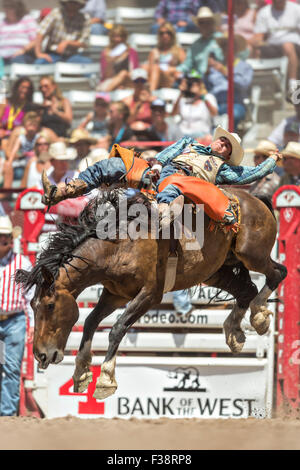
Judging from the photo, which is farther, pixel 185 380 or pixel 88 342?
pixel 185 380

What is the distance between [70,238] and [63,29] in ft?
22.7

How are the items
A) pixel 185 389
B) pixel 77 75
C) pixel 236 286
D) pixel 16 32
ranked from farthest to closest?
pixel 16 32 < pixel 77 75 < pixel 185 389 < pixel 236 286

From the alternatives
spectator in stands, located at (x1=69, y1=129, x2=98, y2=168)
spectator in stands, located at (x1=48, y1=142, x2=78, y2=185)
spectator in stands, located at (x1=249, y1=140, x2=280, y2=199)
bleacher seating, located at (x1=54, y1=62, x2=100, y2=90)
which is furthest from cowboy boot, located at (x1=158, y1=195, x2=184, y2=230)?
bleacher seating, located at (x1=54, y1=62, x2=100, y2=90)

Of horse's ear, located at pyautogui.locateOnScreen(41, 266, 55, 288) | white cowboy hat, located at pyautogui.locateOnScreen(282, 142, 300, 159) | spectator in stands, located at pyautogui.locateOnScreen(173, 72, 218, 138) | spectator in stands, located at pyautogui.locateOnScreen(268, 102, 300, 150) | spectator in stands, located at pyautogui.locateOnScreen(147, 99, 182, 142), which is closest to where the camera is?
horse's ear, located at pyautogui.locateOnScreen(41, 266, 55, 288)

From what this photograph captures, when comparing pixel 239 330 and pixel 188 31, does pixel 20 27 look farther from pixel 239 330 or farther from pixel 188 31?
pixel 239 330

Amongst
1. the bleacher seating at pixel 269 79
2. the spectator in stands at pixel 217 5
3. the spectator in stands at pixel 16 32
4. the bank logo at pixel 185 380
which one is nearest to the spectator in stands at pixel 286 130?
the bleacher seating at pixel 269 79

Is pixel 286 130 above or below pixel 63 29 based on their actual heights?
below

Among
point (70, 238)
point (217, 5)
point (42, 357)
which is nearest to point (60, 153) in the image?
point (70, 238)

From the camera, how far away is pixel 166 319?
7562 mm

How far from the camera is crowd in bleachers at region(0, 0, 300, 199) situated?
970 cm

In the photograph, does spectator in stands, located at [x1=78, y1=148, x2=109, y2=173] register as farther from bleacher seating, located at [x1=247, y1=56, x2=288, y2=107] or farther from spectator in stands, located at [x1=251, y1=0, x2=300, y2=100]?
spectator in stands, located at [x1=251, y1=0, x2=300, y2=100]

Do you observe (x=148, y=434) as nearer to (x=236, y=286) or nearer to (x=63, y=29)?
(x=236, y=286)

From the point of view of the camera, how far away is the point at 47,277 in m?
5.17
